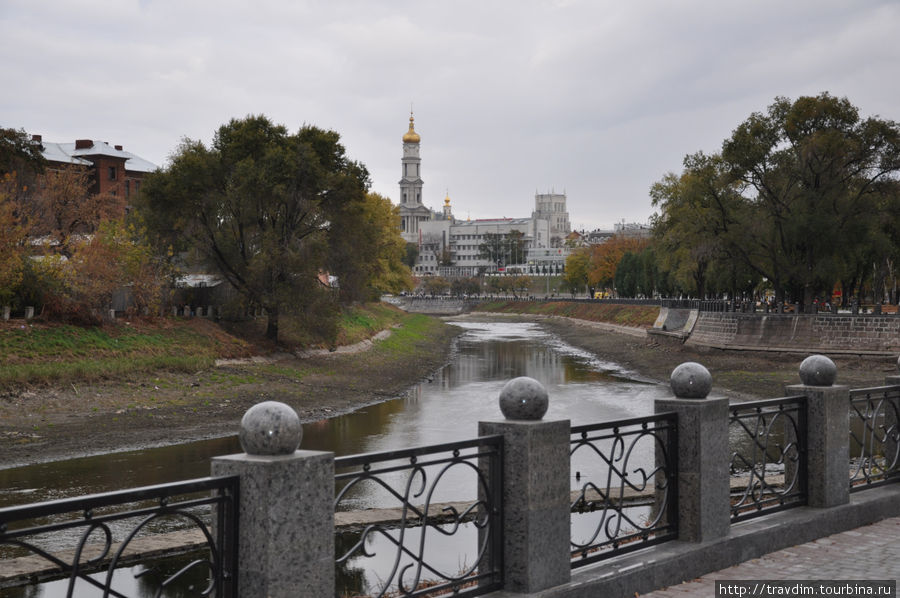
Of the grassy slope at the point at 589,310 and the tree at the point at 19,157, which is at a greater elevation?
the tree at the point at 19,157

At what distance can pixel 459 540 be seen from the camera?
12594mm

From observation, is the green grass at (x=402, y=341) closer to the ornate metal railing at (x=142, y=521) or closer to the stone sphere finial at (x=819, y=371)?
the stone sphere finial at (x=819, y=371)

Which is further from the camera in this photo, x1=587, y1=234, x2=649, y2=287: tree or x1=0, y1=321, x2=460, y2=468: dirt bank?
x1=587, y1=234, x2=649, y2=287: tree

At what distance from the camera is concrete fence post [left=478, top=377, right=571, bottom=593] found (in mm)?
5723

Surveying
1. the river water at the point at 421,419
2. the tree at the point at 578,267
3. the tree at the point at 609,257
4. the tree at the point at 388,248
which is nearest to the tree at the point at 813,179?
the river water at the point at 421,419

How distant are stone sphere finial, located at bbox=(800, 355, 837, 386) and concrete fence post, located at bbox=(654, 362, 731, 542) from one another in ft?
5.87

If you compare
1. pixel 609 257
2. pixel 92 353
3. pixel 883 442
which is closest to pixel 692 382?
pixel 883 442

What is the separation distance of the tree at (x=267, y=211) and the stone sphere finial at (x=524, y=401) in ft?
106

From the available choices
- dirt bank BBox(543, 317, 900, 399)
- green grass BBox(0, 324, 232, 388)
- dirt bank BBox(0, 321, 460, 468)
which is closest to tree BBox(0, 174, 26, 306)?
green grass BBox(0, 324, 232, 388)

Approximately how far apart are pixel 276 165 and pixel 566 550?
33949 mm

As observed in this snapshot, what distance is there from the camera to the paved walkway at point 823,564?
6652 mm

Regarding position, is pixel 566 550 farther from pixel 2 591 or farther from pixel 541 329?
pixel 541 329

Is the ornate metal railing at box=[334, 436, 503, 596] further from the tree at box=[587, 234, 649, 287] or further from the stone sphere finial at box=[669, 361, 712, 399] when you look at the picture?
the tree at box=[587, 234, 649, 287]

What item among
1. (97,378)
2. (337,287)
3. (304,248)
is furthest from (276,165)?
(97,378)
